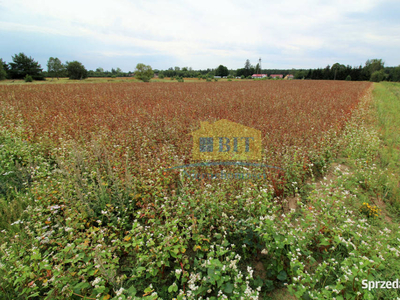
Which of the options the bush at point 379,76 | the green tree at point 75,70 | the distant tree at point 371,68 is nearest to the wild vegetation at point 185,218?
the green tree at point 75,70

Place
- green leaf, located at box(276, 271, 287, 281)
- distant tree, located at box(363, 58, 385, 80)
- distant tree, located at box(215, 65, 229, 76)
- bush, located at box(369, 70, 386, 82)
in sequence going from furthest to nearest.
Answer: distant tree, located at box(215, 65, 229, 76) < distant tree, located at box(363, 58, 385, 80) < bush, located at box(369, 70, 386, 82) < green leaf, located at box(276, 271, 287, 281)

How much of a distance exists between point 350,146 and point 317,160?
6.33ft

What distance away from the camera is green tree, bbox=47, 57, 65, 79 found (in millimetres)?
63469

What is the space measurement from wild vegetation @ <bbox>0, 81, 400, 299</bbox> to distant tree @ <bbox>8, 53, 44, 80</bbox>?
56.9 metres

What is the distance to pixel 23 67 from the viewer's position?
48.3 m

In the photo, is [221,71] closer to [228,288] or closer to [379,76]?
[379,76]

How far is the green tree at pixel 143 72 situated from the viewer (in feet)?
150

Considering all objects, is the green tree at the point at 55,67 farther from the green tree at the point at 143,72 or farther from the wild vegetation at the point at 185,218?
the wild vegetation at the point at 185,218

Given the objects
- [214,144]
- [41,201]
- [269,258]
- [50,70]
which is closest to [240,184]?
[269,258]

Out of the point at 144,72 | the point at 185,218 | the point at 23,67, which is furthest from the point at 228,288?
the point at 23,67

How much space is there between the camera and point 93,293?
215cm

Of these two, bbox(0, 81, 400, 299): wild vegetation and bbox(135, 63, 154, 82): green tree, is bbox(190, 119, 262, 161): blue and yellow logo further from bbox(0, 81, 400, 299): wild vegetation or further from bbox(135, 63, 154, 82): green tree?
bbox(135, 63, 154, 82): green tree

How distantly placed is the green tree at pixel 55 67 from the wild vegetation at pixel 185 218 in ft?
241

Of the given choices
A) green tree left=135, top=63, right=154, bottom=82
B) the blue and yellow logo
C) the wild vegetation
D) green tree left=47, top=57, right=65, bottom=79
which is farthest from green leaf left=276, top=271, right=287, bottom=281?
green tree left=47, top=57, right=65, bottom=79
